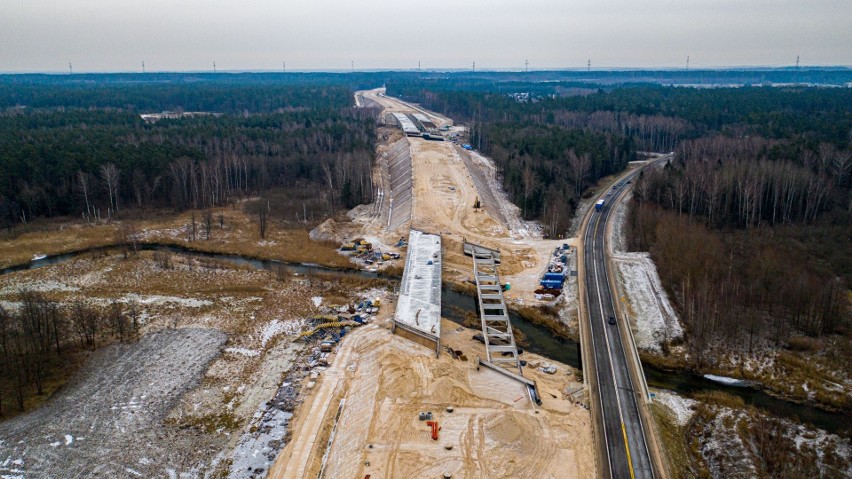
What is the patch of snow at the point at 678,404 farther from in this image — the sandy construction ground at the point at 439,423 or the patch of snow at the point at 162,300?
the patch of snow at the point at 162,300

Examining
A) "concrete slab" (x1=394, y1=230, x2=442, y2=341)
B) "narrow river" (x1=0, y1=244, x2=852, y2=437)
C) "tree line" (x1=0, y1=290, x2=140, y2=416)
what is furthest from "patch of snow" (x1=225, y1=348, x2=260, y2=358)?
"narrow river" (x1=0, y1=244, x2=852, y2=437)

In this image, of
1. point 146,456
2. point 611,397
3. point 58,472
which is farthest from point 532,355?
point 58,472

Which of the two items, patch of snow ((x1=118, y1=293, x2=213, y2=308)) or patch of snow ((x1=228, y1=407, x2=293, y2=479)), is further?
patch of snow ((x1=118, y1=293, x2=213, y2=308))

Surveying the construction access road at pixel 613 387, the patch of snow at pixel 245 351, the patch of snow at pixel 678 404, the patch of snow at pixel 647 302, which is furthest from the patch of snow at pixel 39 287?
the patch of snow at pixel 647 302

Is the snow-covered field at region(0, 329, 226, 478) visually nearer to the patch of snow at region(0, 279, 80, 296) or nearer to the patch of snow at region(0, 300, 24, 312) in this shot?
the patch of snow at region(0, 300, 24, 312)

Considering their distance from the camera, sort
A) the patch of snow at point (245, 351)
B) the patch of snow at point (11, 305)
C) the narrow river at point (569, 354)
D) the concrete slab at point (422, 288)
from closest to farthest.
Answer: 1. the narrow river at point (569, 354)
2. the patch of snow at point (245, 351)
3. the concrete slab at point (422, 288)
4. the patch of snow at point (11, 305)

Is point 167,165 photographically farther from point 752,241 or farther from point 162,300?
point 752,241

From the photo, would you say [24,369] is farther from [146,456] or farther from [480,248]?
Result: [480,248]
